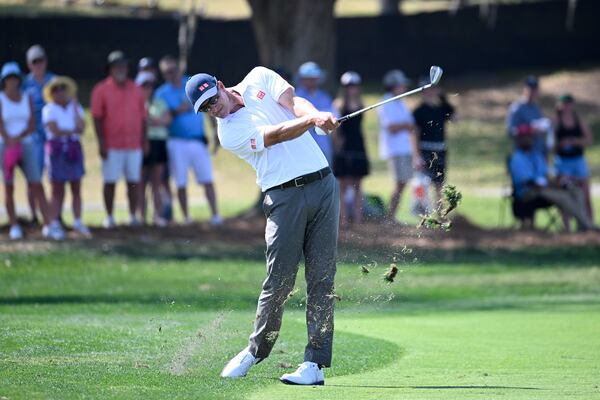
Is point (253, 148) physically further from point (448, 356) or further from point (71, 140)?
point (71, 140)

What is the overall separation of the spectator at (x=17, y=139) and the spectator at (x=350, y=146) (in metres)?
4.36

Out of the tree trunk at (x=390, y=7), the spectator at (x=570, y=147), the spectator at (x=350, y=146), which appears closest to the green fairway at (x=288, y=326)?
the spectator at (x=350, y=146)

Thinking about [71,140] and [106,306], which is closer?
[106,306]

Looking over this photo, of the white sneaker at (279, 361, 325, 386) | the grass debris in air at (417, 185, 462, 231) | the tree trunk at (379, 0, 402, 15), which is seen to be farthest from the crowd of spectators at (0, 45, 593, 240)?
the tree trunk at (379, 0, 402, 15)

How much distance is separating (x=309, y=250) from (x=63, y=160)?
920 centimetres

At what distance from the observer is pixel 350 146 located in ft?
64.3

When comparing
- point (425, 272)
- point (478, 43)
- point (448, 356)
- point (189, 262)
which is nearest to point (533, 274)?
point (425, 272)

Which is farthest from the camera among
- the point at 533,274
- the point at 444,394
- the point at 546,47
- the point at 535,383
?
the point at 546,47

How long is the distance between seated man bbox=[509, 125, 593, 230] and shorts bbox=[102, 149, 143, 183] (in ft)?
18.6

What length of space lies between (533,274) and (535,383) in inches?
347

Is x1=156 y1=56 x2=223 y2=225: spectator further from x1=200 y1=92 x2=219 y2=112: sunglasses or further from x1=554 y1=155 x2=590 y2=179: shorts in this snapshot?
x1=200 y1=92 x2=219 y2=112: sunglasses

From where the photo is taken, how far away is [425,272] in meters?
17.5

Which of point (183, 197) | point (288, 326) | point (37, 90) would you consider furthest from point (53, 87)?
point (288, 326)

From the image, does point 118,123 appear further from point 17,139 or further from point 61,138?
point 17,139
